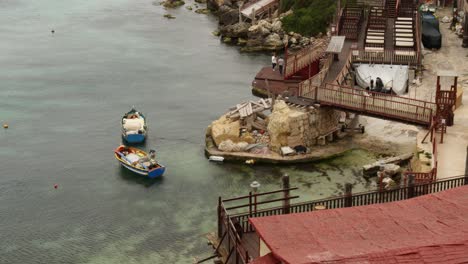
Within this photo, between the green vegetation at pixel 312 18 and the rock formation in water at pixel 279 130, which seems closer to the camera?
the rock formation in water at pixel 279 130

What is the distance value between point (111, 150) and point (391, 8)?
1303 inches

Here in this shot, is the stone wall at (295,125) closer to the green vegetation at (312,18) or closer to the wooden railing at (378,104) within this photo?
the wooden railing at (378,104)

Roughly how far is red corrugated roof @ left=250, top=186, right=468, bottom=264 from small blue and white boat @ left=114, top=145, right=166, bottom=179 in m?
24.0

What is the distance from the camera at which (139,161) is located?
46.0 metres

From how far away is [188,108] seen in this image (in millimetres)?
60375

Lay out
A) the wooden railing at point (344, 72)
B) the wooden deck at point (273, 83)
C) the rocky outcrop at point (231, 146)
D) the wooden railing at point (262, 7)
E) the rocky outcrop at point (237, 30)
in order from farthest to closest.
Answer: the wooden railing at point (262, 7), the rocky outcrop at point (237, 30), the wooden deck at point (273, 83), the wooden railing at point (344, 72), the rocky outcrop at point (231, 146)

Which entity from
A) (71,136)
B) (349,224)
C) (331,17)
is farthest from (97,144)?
(331,17)

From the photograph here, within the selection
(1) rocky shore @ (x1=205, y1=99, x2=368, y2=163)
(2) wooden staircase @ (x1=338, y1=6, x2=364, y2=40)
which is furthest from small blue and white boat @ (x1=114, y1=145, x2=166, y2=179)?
(2) wooden staircase @ (x1=338, y1=6, x2=364, y2=40)

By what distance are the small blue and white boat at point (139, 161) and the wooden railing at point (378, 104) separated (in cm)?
1162

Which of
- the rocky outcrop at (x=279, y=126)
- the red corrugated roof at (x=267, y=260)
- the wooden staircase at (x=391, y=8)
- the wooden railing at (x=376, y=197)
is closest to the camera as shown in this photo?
the red corrugated roof at (x=267, y=260)

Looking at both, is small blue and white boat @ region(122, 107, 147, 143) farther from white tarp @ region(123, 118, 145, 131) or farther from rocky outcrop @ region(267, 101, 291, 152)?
rocky outcrop @ region(267, 101, 291, 152)

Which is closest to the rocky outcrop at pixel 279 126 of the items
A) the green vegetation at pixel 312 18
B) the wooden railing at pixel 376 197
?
the wooden railing at pixel 376 197

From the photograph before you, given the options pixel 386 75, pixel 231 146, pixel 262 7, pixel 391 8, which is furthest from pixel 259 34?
pixel 231 146

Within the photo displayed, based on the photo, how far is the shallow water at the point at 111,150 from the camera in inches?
1516
